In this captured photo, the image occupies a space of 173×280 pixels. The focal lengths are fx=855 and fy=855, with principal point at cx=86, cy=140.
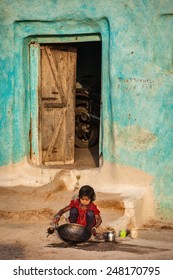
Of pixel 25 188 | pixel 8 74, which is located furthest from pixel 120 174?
pixel 8 74

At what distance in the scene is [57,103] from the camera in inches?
538

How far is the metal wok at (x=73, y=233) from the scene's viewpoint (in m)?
10.2

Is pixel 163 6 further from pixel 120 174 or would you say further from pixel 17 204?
pixel 17 204

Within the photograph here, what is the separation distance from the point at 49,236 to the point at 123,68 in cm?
298

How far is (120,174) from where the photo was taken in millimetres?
12750

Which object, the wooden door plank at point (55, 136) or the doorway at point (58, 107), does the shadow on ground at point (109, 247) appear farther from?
the wooden door plank at point (55, 136)

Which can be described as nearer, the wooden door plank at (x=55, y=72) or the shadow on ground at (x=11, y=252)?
the shadow on ground at (x=11, y=252)

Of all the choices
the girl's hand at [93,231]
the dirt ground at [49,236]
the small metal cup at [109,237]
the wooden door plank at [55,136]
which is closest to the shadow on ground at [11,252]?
the dirt ground at [49,236]

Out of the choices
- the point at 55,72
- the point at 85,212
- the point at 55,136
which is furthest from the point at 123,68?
the point at 85,212

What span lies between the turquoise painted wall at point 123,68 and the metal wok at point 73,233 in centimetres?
269

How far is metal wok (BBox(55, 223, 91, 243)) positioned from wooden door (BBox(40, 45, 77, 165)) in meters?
3.49

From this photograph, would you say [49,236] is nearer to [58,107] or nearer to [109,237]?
[109,237]

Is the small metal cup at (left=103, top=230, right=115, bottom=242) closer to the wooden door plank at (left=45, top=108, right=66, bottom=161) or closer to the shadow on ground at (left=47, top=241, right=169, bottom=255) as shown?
the shadow on ground at (left=47, top=241, right=169, bottom=255)
